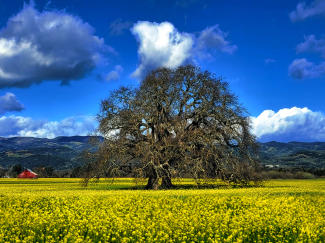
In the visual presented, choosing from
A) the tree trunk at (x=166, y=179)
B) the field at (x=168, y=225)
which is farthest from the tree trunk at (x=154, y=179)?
the field at (x=168, y=225)

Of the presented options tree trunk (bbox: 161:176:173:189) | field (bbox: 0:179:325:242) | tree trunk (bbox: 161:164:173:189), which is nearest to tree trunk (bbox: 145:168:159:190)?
tree trunk (bbox: 161:164:173:189)

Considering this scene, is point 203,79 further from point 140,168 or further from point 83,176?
point 83,176

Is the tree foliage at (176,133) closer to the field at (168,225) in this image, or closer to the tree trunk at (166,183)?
the tree trunk at (166,183)

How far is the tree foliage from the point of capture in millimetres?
32969

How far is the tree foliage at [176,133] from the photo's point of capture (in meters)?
33.0

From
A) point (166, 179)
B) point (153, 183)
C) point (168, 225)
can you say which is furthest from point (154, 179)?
point (168, 225)

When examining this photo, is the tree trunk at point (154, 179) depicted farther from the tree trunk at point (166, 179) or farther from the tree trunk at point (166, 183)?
the tree trunk at point (166, 183)

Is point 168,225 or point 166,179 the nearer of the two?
point 168,225

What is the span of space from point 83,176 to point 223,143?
14896 millimetres

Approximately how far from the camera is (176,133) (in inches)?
1336

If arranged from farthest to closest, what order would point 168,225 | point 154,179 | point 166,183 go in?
point 166,183
point 154,179
point 168,225

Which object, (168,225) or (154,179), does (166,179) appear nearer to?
(154,179)

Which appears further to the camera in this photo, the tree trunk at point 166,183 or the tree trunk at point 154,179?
the tree trunk at point 166,183

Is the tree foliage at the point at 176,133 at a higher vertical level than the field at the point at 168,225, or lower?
higher
